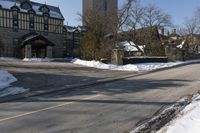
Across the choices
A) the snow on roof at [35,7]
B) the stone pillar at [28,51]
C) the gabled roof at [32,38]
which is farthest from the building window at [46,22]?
the stone pillar at [28,51]

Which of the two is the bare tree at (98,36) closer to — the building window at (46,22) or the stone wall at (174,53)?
the stone wall at (174,53)

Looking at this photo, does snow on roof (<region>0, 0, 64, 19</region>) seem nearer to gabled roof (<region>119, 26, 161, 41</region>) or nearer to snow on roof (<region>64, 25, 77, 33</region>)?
snow on roof (<region>64, 25, 77, 33</region>)

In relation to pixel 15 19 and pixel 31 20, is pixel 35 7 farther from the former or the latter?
pixel 15 19

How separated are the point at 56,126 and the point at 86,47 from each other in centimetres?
3777

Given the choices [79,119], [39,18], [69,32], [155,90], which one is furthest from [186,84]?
[69,32]

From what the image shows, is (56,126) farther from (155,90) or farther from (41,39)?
(41,39)

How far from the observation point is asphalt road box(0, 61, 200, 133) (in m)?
10.2

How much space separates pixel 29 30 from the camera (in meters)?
73.8

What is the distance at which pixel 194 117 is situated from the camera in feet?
32.4

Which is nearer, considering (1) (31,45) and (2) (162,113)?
(2) (162,113)

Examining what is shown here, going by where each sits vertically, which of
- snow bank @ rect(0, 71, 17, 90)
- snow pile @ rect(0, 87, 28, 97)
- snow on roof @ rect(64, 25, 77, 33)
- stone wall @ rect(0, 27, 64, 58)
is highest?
snow on roof @ rect(64, 25, 77, 33)

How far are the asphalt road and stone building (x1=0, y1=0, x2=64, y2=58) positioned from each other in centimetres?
4900

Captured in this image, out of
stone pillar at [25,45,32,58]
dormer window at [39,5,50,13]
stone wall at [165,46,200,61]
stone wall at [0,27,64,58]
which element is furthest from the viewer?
dormer window at [39,5,50,13]

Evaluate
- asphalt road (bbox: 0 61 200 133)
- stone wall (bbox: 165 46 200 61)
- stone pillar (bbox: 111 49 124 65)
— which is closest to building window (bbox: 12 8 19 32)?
stone wall (bbox: 165 46 200 61)
